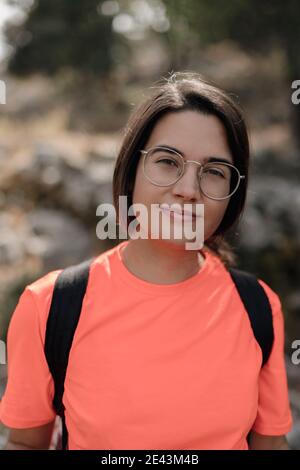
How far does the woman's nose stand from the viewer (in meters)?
1.35

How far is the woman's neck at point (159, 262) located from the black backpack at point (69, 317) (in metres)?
0.14

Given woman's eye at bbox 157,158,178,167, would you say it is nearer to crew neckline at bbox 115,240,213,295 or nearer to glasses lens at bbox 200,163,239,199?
glasses lens at bbox 200,163,239,199

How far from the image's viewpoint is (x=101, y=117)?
11.5m

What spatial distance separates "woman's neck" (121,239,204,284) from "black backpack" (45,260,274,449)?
0.14 m

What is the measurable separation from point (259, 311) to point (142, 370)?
0.38 metres

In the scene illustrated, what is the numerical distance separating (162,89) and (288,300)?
408 centimetres

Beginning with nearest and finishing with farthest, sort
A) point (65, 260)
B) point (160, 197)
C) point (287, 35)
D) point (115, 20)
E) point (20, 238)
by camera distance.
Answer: point (160, 197)
point (65, 260)
point (20, 238)
point (287, 35)
point (115, 20)

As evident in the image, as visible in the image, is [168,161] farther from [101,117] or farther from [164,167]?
[101,117]

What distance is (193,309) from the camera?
4.74ft

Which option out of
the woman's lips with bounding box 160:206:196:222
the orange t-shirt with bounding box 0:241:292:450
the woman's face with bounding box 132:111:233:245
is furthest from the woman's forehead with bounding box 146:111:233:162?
the orange t-shirt with bounding box 0:241:292:450

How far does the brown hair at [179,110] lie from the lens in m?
1.41

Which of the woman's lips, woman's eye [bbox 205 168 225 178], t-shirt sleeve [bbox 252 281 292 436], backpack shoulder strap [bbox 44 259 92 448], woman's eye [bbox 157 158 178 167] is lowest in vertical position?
t-shirt sleeve [bbox 252 281 292 436]

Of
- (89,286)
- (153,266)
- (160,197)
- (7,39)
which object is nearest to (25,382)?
(89,286)
